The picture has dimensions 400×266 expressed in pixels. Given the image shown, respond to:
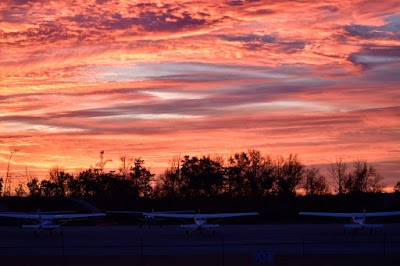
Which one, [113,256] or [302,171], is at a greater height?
[302,171]

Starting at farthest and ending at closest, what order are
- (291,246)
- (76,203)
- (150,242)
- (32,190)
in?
(32,190), (76,203), (150,242), (291,246)

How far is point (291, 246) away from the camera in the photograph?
48.0 metres

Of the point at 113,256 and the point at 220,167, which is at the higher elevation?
the point at 220,167

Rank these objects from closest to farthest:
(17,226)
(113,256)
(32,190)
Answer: (113,256), (17,226), (32,190)

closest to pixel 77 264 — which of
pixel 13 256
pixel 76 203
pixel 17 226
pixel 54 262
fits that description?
pixel 54 262

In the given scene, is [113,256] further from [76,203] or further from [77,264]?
[76,203]

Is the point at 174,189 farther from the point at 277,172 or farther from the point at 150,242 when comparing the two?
the point at 150,242

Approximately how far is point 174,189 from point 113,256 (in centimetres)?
8695

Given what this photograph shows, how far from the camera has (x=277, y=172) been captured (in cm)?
12562

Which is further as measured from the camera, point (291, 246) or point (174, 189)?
point (174, 189)

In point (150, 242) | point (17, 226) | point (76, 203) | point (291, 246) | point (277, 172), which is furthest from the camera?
point (277, 172)

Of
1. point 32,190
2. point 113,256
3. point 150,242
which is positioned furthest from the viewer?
point 32,190

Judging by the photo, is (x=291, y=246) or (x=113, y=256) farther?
(x=291, y=246)

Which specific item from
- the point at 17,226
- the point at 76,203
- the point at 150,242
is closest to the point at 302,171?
the point at 76,203
